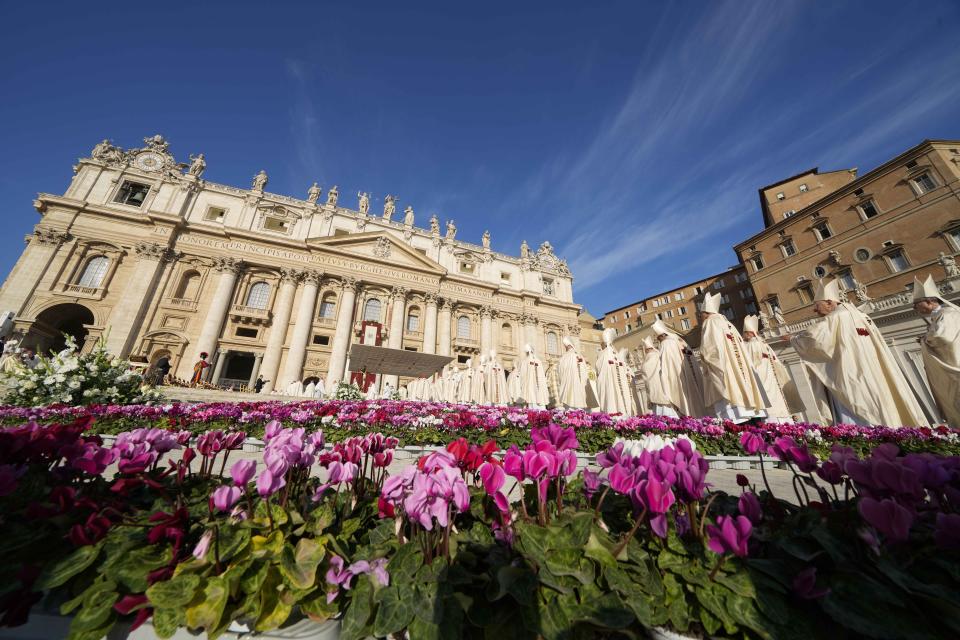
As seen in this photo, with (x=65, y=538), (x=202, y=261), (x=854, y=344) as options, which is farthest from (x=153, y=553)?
(x=202, y=261)

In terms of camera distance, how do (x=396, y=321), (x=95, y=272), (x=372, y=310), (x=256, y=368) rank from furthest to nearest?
(x=372, y=310), (x=396, y=321), (x=256, y=368), (x=95, y=272)

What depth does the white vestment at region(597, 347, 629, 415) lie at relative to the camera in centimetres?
984

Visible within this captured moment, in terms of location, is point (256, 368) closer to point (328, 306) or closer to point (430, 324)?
point (328, 306)

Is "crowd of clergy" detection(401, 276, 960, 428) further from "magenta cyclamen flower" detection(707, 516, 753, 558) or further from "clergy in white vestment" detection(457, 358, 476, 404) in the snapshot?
"clergy in white vestment" detection(457, 358, 476, 404)

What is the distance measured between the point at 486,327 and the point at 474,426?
76.6 ft

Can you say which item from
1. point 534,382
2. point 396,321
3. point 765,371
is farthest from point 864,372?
point 396,321

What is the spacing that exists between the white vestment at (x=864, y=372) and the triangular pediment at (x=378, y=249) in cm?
2588

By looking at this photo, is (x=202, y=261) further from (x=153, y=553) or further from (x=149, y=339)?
(x=153, y=553)

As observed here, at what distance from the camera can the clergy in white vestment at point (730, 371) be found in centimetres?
630

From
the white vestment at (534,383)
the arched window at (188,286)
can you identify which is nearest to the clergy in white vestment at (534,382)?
the white vestment at (534,383)

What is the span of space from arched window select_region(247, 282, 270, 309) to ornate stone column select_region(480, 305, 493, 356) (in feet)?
55.7

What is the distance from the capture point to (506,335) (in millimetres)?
31594

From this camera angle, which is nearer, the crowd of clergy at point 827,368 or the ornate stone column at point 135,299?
the crowd of clergy at point 827,368

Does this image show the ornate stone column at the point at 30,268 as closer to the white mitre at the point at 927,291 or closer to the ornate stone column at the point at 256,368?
the ornate stone column at the point at 256,368
